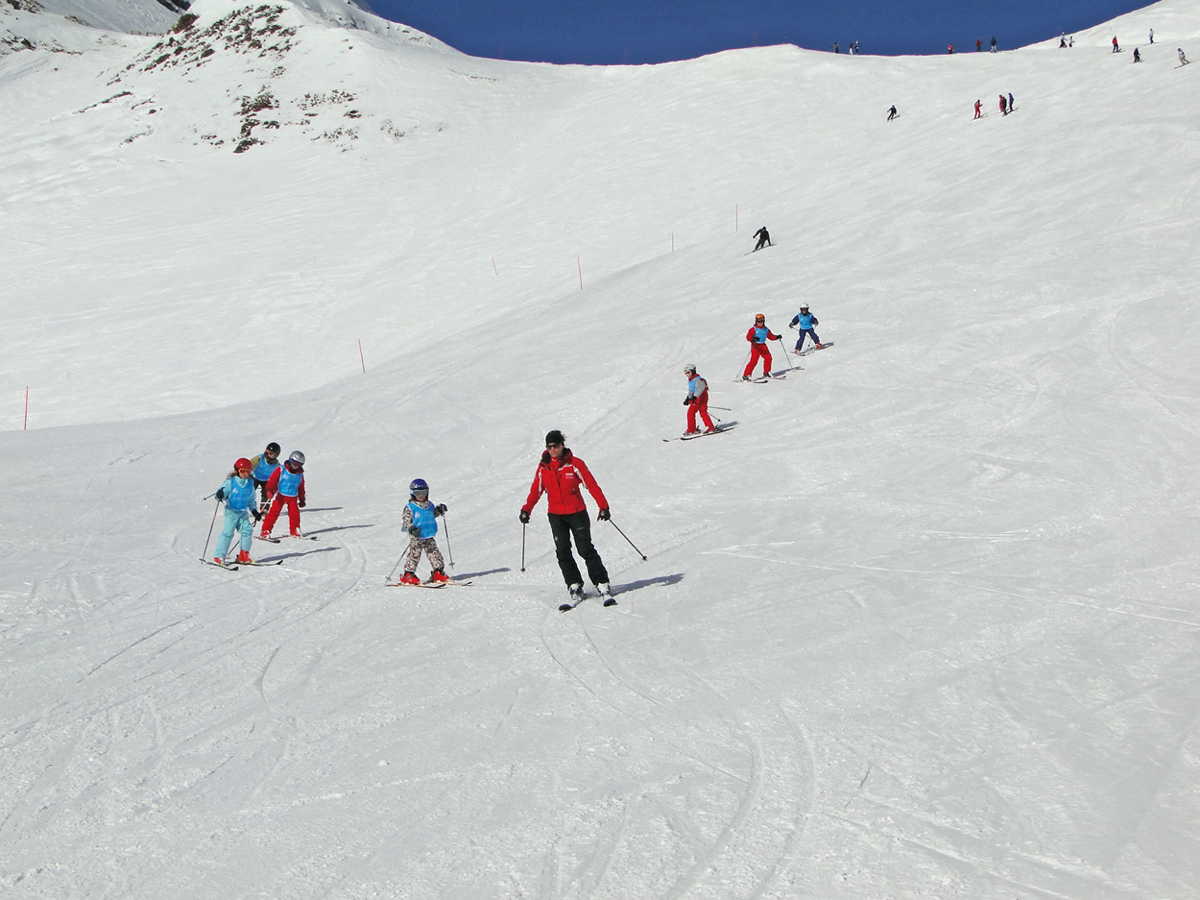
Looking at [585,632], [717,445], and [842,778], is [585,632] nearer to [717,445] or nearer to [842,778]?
[842,778]

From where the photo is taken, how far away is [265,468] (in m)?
13.9

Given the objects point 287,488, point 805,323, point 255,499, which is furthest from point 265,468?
point 805,323

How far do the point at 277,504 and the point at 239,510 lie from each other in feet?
5.57

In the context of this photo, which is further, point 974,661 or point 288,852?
point 974,661

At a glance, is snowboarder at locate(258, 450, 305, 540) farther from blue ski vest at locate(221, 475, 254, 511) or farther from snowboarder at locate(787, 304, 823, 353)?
snowboarder at locate(787, 304, 823, 353)

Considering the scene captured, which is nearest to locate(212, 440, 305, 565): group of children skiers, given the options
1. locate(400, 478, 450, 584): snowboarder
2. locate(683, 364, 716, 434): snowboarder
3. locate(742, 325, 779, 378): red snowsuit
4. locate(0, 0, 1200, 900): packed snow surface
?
locate(0, 0, 1200, 900): packed snow surface

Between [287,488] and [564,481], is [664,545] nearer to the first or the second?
[564,481]

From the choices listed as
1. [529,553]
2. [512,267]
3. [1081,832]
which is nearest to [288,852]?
[1081,832]

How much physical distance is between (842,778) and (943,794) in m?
0.53

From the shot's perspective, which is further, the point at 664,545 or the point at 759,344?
the point at 759,344

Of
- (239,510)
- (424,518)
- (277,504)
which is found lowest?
(277,504)

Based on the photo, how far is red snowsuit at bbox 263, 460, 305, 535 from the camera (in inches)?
519

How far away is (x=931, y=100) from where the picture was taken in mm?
41375

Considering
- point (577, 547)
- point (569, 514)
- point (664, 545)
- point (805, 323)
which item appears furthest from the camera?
point (805, 323)
